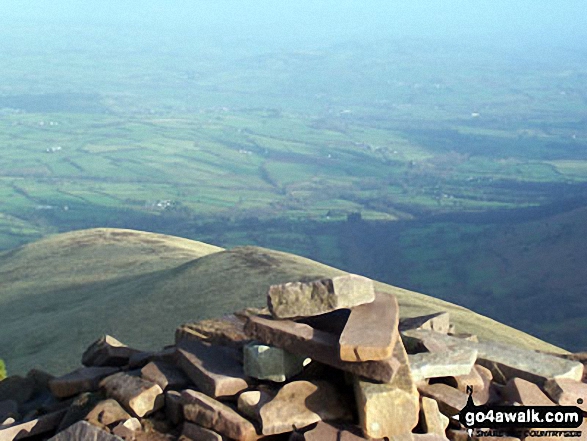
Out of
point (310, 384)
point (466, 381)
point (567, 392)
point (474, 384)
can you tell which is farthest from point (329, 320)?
point (567, 392)

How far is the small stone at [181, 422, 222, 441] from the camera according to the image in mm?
14445

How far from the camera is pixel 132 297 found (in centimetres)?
4984

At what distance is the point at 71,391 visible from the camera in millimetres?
18422

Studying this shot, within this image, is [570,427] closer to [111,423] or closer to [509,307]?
[111,423]

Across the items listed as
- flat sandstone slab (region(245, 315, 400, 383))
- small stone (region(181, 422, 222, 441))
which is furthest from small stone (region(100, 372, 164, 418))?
flat sandstone slab (region(245, 315, 400, 383))

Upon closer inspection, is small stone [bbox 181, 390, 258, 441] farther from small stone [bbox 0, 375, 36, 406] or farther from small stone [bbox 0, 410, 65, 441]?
small stone [bbox 0, 375, 36, 406]

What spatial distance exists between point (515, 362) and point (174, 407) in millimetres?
7752

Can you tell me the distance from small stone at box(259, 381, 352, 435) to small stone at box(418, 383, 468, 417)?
6.31ft

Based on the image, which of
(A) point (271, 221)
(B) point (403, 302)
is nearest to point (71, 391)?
(B) point (403, 302)

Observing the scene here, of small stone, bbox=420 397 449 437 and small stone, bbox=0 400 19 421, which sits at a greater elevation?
small stone, bbox=420 397 449 437

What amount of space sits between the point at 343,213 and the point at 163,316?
445ft

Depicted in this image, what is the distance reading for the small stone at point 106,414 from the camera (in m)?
15.3

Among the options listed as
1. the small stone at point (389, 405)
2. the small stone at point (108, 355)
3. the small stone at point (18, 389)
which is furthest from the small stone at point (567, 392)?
the small stone at point (18, 389)

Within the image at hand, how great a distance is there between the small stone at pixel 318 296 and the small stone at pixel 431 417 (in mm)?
2379
